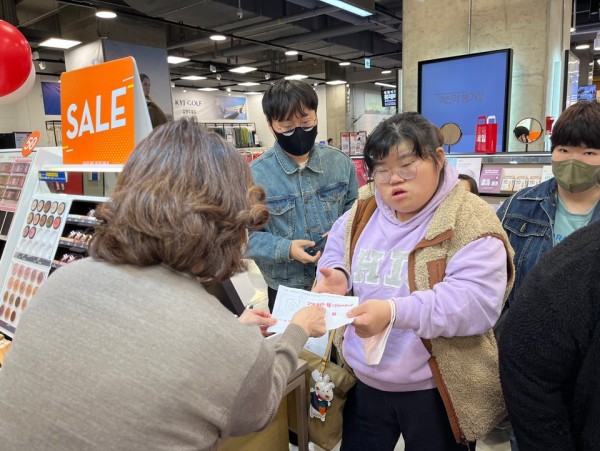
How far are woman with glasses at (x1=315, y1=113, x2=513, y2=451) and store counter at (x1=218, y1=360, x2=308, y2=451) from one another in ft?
0.98

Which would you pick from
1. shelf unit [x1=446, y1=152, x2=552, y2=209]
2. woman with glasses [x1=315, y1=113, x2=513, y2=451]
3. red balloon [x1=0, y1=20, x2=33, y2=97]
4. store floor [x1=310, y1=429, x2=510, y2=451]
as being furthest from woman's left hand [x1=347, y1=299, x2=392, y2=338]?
red balloon [x1=0, y1=20, x2=33, y2=97]

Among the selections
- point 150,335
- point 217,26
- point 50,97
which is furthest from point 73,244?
point 50,97

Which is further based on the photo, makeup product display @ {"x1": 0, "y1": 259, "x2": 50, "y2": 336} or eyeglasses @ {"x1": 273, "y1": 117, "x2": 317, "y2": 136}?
makeup product display @ {"x1": 0, "y1": 259, "x2": 50, "y2": 336}

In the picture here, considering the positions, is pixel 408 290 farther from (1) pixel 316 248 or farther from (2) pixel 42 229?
(2) pixel 42 229

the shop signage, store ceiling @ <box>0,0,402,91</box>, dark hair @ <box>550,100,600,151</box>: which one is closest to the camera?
dark hair @ <box>550,100,600,151</box>

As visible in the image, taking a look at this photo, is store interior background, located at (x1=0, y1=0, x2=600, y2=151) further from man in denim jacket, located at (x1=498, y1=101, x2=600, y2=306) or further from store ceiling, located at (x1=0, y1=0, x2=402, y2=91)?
man in denim jacket, located at (x1=498, y1=101, x2=600, y2=306)

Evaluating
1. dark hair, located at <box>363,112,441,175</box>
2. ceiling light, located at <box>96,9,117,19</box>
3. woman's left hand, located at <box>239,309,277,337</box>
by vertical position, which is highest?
ceiling light, located at <box>96,9,117,19</box>

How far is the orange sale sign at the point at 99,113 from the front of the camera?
6.41ft

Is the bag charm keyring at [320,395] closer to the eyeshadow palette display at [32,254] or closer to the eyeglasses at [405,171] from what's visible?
the eyeglasses at [405,171]

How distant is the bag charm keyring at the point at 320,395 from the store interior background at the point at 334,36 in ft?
16.2

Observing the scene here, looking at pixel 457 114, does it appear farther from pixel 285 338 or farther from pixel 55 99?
pixel 55 99

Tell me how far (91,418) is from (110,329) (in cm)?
16

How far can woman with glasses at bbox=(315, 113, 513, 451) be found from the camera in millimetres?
1235

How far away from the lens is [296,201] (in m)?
2.10
